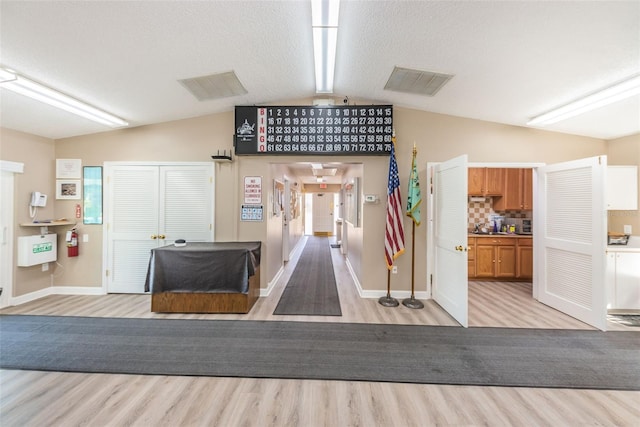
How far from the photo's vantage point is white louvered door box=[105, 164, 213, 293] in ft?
13.7

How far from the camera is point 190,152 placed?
13.7 feet

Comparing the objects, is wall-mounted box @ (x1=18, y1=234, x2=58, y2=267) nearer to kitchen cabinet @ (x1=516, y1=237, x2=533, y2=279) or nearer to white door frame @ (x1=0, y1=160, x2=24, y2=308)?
white door frame @ (x1=0, y1=160, x2=24, y2=308)

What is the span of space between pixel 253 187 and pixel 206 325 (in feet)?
6.97

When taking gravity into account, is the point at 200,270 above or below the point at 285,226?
below

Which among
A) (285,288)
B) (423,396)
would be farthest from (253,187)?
(423,396)

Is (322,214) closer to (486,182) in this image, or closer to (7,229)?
(486,182)

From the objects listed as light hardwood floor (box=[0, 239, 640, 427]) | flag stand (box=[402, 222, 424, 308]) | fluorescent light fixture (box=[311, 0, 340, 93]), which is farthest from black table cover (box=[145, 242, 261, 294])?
fluorescent light fixture (box=[311, 0, 340, 93])

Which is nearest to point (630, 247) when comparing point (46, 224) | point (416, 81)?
point (416, 81)

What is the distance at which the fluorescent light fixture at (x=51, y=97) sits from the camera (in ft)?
8.29

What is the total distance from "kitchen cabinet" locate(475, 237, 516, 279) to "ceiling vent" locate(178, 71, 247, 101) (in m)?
5.16

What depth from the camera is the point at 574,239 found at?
334 cm

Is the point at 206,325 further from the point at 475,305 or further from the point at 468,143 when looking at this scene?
the point at 468,143

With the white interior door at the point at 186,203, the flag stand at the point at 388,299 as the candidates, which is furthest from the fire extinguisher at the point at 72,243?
the flag stand at the point at 388,299

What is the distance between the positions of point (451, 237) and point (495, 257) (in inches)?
91.5
